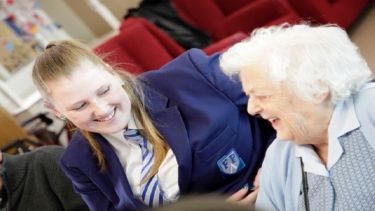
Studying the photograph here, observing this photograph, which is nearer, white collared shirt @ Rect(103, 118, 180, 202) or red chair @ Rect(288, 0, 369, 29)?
white collared shirt @ Rect(103, 118, 180, 202)

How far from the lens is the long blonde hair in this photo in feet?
4.10

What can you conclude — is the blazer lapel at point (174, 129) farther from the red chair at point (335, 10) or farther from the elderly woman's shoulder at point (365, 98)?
the red chair at point (335, 10)

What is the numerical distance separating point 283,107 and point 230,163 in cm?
44

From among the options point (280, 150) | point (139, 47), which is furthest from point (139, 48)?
point (280, 150)

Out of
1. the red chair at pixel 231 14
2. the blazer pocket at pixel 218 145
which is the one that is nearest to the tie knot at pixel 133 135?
the blazer pocket at pixel 218 145

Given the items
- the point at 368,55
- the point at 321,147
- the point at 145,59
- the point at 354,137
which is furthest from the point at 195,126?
the point at 368,55

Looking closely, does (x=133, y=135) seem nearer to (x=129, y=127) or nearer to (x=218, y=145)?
(x=129, y=127)

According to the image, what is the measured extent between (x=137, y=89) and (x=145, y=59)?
1.41m

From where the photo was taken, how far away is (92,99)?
4.13 feet

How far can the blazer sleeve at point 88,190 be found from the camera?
1.45m

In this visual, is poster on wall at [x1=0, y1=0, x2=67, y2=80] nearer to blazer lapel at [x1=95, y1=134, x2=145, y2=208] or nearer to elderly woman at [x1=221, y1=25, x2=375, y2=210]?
blazer lapel at [x1=95, y1=134, x2=145, y2=208]

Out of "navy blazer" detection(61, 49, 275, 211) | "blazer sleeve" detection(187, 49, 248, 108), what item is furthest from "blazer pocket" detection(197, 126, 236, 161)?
"blazer sleeve" detection(187, 49, 248, 108)

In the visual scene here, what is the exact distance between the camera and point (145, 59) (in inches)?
109

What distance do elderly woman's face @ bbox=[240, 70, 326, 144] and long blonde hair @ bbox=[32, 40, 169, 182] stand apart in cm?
45
